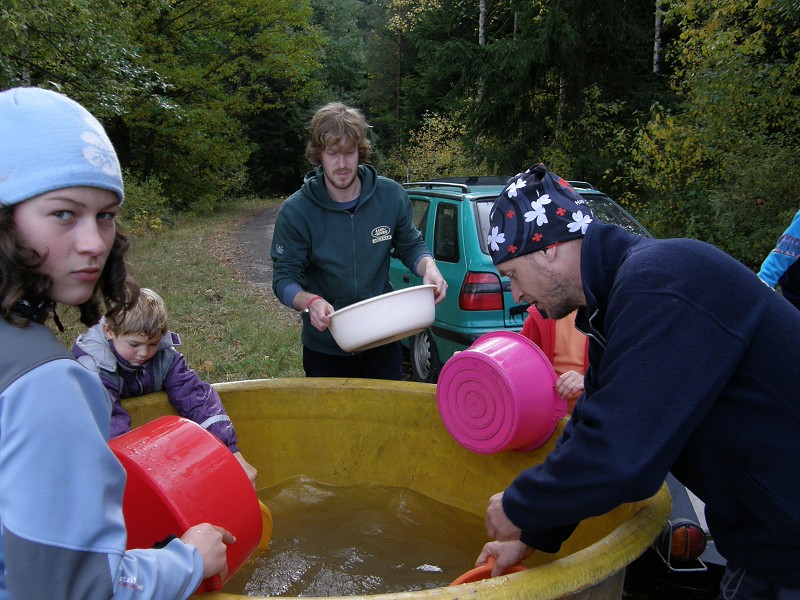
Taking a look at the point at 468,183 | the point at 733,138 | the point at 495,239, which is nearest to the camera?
the point at 495,239

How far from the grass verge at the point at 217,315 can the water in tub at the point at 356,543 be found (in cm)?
278

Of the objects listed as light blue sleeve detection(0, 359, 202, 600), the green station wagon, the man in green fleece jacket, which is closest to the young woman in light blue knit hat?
light blue sleeve detection(0, 359, 202, 600)

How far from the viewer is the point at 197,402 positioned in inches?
106

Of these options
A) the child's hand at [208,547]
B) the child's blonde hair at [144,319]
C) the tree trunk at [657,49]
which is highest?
the tree trunk at [657,49]

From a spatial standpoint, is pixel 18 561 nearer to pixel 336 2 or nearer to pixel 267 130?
pixel 267 130

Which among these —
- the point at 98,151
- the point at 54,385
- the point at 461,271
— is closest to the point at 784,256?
the point at 461,271

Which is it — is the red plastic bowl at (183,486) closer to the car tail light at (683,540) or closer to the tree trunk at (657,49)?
the car tail light at (683,540)

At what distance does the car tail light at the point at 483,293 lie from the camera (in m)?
5.01

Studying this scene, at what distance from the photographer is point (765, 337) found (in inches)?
53.8

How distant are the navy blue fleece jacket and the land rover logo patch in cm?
178

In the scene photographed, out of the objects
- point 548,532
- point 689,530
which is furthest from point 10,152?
point 689,530

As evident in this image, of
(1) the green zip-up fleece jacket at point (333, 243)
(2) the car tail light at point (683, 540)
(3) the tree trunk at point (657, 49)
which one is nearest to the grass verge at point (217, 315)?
(1) the green zip-up fleece jacket at point (333, 243)

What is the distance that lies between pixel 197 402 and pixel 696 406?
6.31ft

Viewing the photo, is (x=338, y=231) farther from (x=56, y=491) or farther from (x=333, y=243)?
(x=56, y=491)
